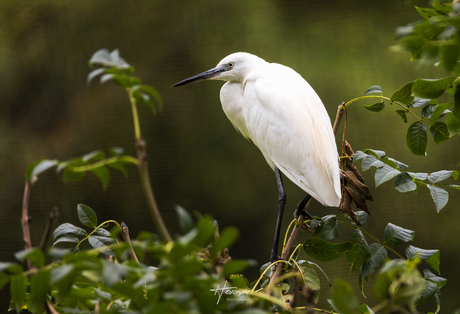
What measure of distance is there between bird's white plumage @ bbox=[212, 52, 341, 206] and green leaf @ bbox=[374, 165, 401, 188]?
8.6 inches

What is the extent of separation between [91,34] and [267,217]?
50.7 inches

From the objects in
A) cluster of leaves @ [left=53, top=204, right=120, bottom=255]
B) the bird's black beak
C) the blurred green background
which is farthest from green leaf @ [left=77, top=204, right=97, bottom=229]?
the blurred green background

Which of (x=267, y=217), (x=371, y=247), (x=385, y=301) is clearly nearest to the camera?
(x=385, y=301)

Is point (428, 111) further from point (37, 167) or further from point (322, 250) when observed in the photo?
point (37, 167)

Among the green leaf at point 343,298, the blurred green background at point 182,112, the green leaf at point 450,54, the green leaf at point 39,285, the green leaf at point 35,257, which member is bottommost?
the blurred green background at point 182,112

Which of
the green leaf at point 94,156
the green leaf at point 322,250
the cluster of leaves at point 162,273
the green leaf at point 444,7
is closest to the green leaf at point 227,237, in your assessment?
the cluster of leaves at point 162,273

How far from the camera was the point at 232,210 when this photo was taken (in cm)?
209

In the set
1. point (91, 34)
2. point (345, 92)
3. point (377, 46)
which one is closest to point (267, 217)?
point (345, 92)

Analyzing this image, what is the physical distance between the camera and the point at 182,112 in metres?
2.12

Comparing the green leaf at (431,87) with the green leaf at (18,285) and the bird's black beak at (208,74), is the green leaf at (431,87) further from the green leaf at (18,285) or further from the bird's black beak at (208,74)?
the bird's black beak at (208,74)

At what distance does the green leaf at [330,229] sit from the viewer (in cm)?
65

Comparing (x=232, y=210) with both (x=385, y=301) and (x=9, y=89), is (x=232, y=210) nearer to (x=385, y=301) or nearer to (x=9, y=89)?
(x=9, y=89)

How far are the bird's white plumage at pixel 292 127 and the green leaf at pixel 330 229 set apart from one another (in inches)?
7.3

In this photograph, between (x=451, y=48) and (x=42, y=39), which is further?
(x=42, y=39)
